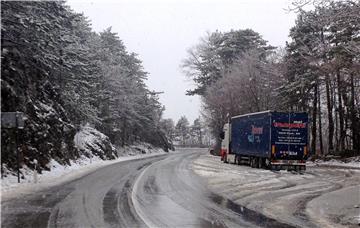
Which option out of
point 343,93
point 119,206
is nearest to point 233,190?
point 119,206

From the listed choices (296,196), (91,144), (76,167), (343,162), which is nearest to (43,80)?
(76,167)

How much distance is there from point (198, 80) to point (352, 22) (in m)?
63.6

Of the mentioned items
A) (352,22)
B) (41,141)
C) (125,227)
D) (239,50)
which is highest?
(239,50)

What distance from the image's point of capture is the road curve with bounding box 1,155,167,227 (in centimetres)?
1170

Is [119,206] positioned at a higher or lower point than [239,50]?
lower

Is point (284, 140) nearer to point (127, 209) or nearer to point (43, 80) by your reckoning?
point (43, 80)

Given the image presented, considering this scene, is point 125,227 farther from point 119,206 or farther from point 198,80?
point 198,80

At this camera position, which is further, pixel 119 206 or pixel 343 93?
pixel 343 93

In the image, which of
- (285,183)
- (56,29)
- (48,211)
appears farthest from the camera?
(56,29)

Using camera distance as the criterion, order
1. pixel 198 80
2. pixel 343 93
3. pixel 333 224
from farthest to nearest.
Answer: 1. pixel 198 80
2. pixel 343 93
3. pixel 333 224

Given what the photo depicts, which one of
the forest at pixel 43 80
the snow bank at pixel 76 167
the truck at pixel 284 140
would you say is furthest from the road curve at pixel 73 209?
the truck at pixel 284 140

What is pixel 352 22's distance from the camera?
564 inches

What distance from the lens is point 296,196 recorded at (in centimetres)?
1836

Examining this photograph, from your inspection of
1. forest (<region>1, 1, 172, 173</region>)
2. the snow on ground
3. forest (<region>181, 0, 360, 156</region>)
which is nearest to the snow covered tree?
forest (<region>181, 0, 360, 156</region>)
